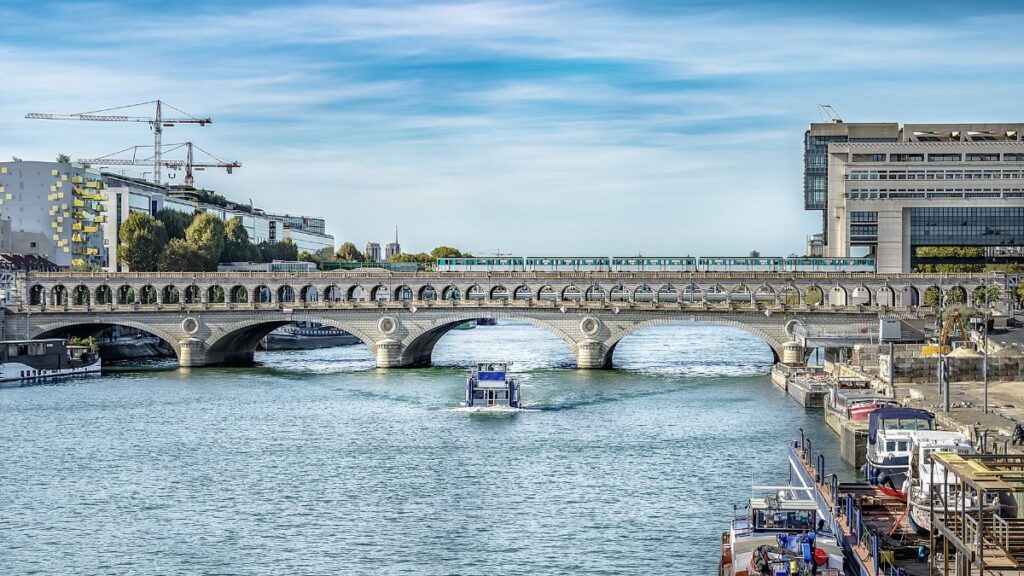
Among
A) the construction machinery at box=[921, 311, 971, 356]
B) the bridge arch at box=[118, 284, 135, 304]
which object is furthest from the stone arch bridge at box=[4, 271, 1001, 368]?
the construction machinery at box=[921, 311, 971, 356]

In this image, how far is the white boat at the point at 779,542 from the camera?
41.8 m

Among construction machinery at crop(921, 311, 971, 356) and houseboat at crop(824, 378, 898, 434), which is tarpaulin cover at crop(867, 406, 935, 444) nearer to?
houseboat at crop(824, 378, 898, 434)

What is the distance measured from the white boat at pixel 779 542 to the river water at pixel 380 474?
4.56 metres

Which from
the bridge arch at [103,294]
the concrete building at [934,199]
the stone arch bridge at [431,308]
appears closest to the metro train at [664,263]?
the stone arch bridge at [431,308]

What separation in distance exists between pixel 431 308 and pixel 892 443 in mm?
81927

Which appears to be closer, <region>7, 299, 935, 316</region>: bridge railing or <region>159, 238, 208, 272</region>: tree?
<region>7, 299, 935, 316</region>: bridge railing

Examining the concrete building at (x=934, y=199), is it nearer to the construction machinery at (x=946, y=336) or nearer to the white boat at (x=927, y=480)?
the construction machinery at (x=946, y=336)

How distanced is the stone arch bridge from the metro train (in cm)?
607

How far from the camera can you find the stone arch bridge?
130750 mm

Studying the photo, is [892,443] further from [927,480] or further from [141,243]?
[141,243]

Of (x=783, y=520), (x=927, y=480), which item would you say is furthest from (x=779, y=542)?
(x=927, y=480)

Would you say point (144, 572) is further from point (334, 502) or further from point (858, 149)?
point (858, 149)

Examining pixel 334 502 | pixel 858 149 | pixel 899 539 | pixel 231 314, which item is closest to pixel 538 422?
pixel 334 502

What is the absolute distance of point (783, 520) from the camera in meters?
46.7
